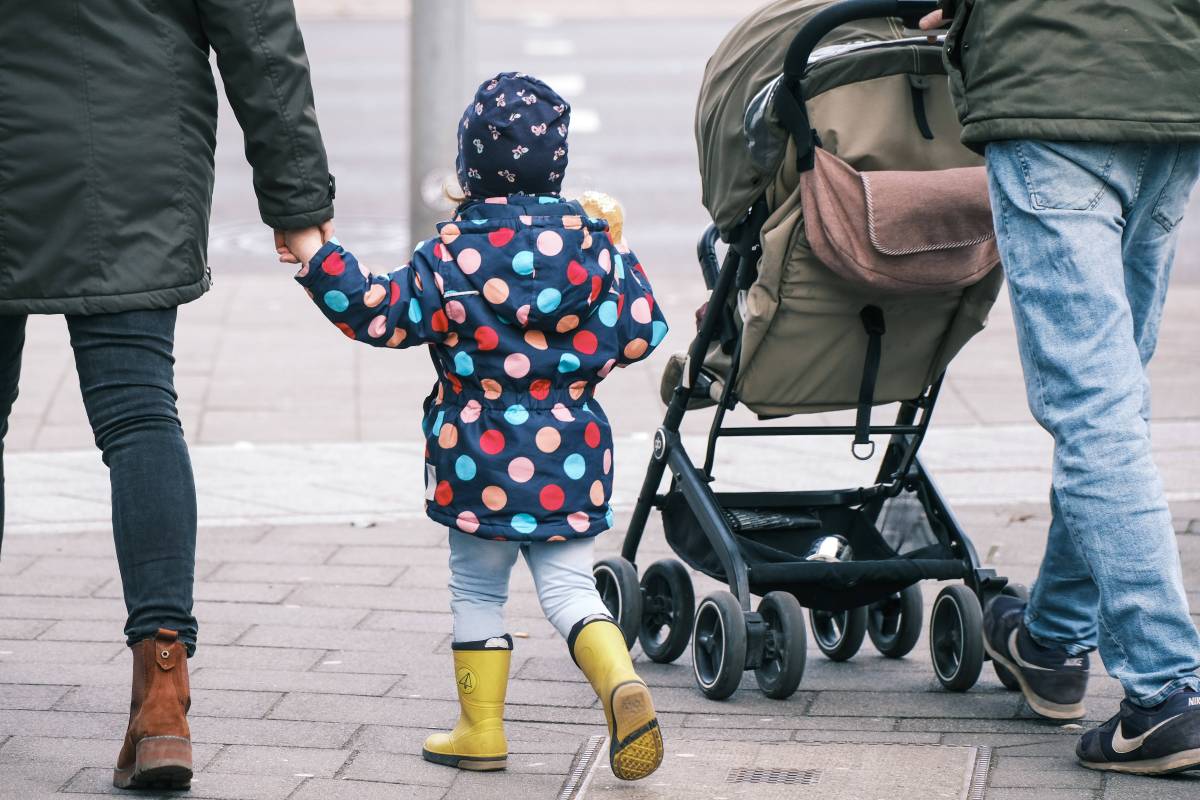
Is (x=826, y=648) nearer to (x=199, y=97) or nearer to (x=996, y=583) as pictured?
(x=996, y=583)

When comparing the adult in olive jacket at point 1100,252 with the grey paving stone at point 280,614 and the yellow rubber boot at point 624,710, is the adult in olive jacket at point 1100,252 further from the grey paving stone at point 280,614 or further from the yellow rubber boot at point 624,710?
the grey paving stone at point 280,614

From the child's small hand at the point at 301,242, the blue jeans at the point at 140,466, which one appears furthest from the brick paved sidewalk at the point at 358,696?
the child's small hand at the point at 301,242

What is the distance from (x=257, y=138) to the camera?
346 cm

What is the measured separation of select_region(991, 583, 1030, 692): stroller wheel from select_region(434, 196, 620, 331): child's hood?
1260mm

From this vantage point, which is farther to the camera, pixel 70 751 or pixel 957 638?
pixel 957 638

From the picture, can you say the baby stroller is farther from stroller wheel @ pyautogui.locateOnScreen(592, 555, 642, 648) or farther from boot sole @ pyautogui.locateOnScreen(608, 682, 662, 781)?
boot sole @ pyautogui.locateOnScreen(608, 682, 662, 781)

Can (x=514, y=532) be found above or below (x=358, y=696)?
above

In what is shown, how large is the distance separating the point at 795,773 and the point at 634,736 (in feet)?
1.12

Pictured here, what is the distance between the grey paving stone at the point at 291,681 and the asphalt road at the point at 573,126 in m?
3.55

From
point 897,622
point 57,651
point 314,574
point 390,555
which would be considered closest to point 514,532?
point 897,622

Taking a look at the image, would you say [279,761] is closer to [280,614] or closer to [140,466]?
[140,466]

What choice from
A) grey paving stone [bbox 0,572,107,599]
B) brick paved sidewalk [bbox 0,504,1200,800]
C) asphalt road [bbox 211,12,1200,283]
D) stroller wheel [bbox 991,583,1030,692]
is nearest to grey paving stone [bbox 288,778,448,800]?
brick paved sidewalk [bbox 0,504,1200,800]

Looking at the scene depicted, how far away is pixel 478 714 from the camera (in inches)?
141

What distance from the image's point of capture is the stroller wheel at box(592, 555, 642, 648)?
14.4ft
